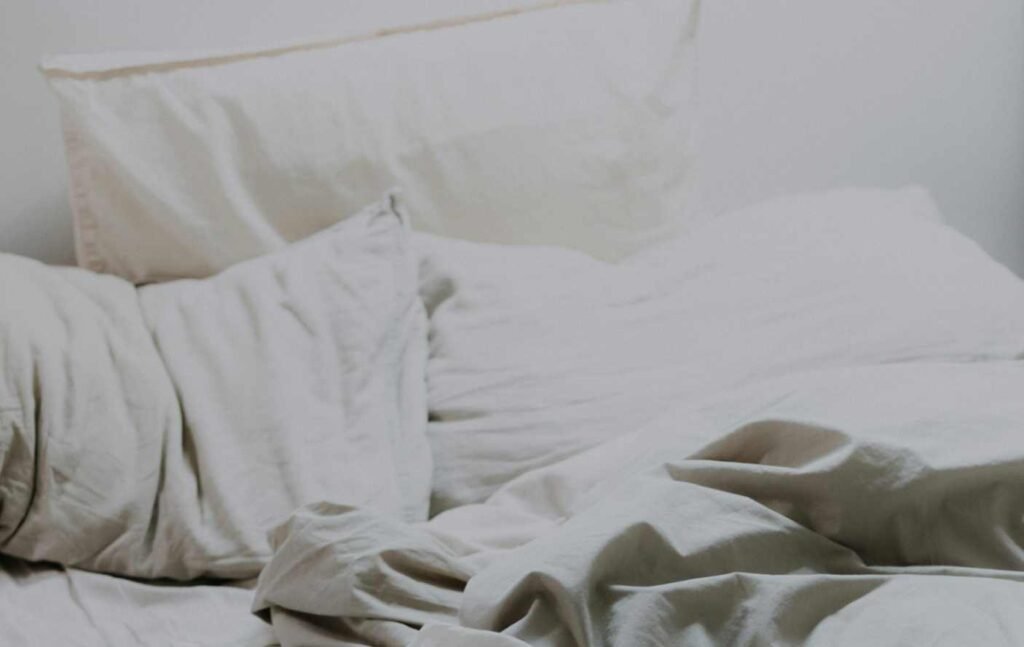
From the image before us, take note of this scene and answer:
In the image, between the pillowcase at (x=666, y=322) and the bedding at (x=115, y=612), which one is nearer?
the bedding at (x=115, y=612)

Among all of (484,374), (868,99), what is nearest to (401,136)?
(484,374)

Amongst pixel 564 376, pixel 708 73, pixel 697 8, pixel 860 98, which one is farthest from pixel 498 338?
pixel 860 98

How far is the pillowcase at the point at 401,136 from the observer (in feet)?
4.90

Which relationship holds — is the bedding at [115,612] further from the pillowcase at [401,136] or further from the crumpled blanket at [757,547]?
the pillowcase at [401,136]

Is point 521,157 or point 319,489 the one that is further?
point 521,157

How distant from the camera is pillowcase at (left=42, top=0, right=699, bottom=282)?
1.49 meters

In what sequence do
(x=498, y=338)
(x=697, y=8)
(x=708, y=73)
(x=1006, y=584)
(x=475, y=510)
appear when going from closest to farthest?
(x=1006, y=584) < (x=475, y=510) < (x=498, y=338) < (x=697, y=8) < (x=708, y=73)

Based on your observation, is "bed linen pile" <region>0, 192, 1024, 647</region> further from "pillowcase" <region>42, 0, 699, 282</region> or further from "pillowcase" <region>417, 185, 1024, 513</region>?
"pillowcase" <region>42, 0, 699, 282</region>

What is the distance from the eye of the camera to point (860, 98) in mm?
2016

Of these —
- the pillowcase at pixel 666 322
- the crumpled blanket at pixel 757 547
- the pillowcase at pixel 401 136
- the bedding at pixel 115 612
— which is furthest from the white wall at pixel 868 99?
the crumpled blanket at pixel 757 547

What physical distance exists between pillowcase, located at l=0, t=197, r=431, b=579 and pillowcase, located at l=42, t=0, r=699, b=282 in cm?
15

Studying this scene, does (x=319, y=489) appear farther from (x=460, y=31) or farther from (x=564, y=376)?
(x=460, y=31)

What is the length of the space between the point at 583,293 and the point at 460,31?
1.35 ft

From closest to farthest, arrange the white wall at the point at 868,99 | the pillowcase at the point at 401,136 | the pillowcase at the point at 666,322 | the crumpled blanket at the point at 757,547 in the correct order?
the crumpled blanket at the point at 757,547 → the pillowcase at the point at 666,322 → the pillowcase at the point at 401,136 → the white wall at the point at 868,99
